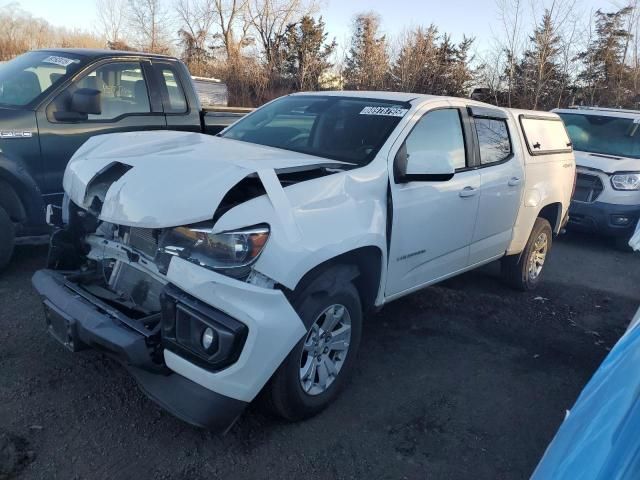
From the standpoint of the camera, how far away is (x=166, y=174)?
280cm

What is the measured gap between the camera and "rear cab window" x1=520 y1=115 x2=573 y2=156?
5.25 m

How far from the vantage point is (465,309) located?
5.07 metres

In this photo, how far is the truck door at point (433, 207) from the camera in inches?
140

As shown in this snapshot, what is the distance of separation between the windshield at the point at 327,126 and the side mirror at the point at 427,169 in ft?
0.81

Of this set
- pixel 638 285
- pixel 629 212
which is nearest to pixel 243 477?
pixel 638 285

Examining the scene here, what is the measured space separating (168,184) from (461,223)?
2.36 m

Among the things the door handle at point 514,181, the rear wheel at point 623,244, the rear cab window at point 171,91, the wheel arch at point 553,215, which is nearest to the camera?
the door handle at point 514,181

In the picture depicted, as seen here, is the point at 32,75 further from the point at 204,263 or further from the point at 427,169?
the point at 427,169

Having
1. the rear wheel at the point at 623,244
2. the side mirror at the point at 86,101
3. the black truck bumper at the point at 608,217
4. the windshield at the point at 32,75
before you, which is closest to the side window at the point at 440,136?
the side mirror at the point at 86,101

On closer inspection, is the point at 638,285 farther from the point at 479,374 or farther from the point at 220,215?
the point at 220,215

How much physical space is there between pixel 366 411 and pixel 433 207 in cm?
146

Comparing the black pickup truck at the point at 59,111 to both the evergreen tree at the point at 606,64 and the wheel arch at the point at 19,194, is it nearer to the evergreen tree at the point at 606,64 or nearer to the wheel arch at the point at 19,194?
the wheel arch at the point at 19,194

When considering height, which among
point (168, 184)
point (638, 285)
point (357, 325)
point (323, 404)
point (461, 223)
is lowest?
point (638, 285)

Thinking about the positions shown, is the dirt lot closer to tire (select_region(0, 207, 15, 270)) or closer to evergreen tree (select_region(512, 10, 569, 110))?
tire (select_region(0, 207, 15, 270))
